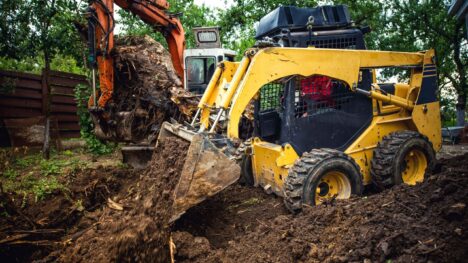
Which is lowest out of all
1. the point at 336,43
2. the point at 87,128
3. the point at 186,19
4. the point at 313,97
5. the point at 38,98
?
the point at 87,128

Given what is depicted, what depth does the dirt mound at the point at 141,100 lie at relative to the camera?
7508mm

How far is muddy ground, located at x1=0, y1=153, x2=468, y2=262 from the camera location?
2.95 m

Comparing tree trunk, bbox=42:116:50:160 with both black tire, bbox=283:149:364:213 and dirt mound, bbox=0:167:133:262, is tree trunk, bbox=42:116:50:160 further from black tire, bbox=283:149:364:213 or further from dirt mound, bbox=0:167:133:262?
black tire, bbox=283:149:364:213

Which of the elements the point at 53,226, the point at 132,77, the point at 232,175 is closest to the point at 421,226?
the point at 232,175

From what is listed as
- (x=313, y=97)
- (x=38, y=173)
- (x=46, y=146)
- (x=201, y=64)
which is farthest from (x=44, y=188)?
(x=201, y=64)

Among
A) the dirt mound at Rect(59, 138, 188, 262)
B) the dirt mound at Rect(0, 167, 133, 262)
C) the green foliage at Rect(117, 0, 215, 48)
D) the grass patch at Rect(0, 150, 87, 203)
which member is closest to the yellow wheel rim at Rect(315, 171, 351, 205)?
the dirt mound at Rect(59, 138, 188, 262)

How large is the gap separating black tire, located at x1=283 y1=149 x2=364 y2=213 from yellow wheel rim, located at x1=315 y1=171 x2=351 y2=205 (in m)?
0.16

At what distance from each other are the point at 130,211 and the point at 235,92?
5.77 ft

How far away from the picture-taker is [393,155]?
4902 mm

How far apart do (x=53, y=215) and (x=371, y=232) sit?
12.8 feet

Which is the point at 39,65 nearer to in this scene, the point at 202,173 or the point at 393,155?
the point at 202,173

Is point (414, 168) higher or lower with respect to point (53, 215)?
higher

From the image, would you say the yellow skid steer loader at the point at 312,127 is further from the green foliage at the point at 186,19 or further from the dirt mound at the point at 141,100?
the green foliage at the point at 186,19

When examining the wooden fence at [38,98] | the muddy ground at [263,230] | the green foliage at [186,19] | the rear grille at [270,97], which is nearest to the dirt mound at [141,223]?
the muddy ground at [263,230]
